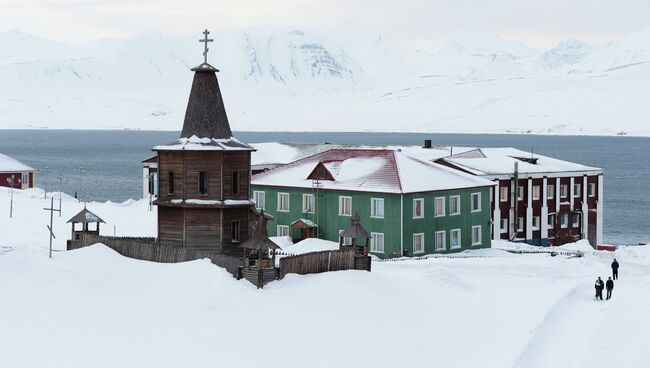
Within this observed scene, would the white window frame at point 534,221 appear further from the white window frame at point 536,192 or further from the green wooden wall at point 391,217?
the green wooden wall at point 391,217

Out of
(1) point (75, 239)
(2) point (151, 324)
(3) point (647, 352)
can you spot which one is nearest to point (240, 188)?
(1) point (75, 239)

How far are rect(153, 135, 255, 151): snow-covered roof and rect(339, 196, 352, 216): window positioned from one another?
2012 centimetres

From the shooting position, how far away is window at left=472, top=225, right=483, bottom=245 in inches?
2534

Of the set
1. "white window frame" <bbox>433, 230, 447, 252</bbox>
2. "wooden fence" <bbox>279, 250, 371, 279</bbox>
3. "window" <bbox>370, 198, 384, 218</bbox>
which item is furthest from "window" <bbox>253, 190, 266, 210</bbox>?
"wooden fence" <bbox>279, 250, 371, 279</bbox>

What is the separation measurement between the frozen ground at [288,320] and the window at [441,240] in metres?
15.5

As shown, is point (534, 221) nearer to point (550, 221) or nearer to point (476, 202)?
point (550, 221)

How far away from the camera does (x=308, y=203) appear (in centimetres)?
6456

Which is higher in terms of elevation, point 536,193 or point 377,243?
point 536,193

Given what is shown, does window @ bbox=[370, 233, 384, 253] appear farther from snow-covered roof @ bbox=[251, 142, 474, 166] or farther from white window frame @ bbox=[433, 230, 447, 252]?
snow-covered roof @ bbox=[251, 142, 474, 166]

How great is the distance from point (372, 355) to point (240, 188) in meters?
12.7

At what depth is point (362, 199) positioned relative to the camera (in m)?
61.2

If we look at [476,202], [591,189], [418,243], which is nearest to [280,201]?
[418,243]

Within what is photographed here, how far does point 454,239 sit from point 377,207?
561 centimetres

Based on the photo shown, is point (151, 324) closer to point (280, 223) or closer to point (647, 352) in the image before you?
point (647, 352)
